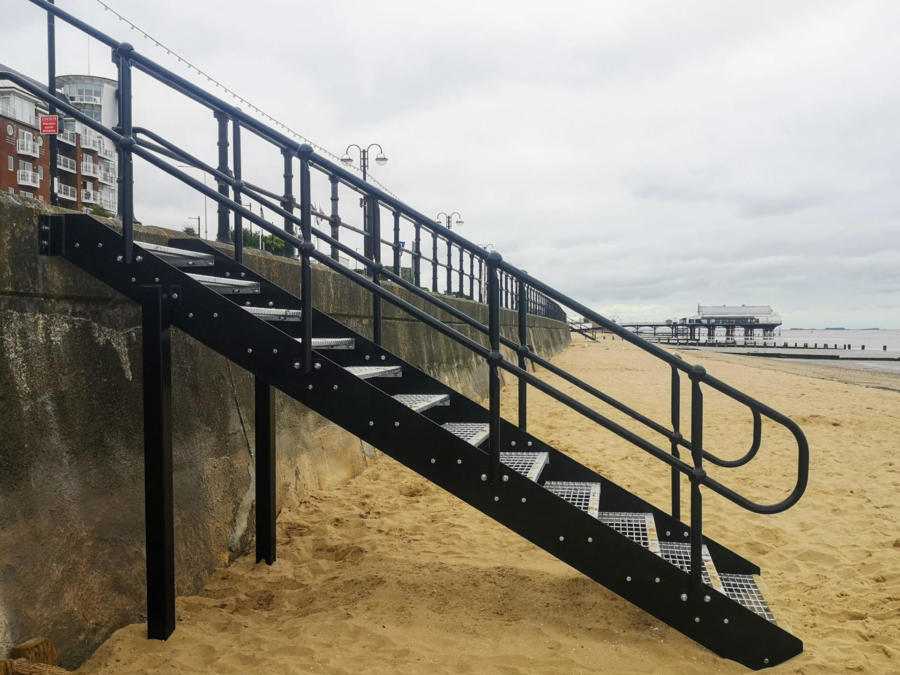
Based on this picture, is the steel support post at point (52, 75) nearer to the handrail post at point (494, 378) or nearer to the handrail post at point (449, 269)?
the handrail post at point (494, 378)

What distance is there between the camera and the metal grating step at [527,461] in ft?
12.3

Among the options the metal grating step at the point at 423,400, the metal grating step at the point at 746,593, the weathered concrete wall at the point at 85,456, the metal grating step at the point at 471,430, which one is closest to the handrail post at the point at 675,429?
the metal grating step at the point at 746,593

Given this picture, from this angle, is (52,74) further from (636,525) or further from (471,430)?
(636,525)

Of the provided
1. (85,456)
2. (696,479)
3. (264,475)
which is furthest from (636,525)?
(85,456)

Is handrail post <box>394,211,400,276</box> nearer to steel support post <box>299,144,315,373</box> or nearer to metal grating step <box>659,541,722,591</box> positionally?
steel support post <box>299,144,315,373</box>

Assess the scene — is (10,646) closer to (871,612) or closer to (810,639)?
(810,639)

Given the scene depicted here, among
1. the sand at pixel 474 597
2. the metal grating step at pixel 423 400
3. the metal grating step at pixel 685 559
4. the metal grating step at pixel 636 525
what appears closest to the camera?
the sand at pixel 474 597

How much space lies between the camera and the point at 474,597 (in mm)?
3883

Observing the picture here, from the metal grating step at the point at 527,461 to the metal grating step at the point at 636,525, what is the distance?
17.1 inches

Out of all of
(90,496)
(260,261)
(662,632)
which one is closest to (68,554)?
(90,496)

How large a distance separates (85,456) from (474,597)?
2.24 m

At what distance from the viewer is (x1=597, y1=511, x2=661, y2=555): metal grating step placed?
360 cm

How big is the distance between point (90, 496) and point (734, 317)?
15468 centimetres

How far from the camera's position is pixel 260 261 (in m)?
5.07
